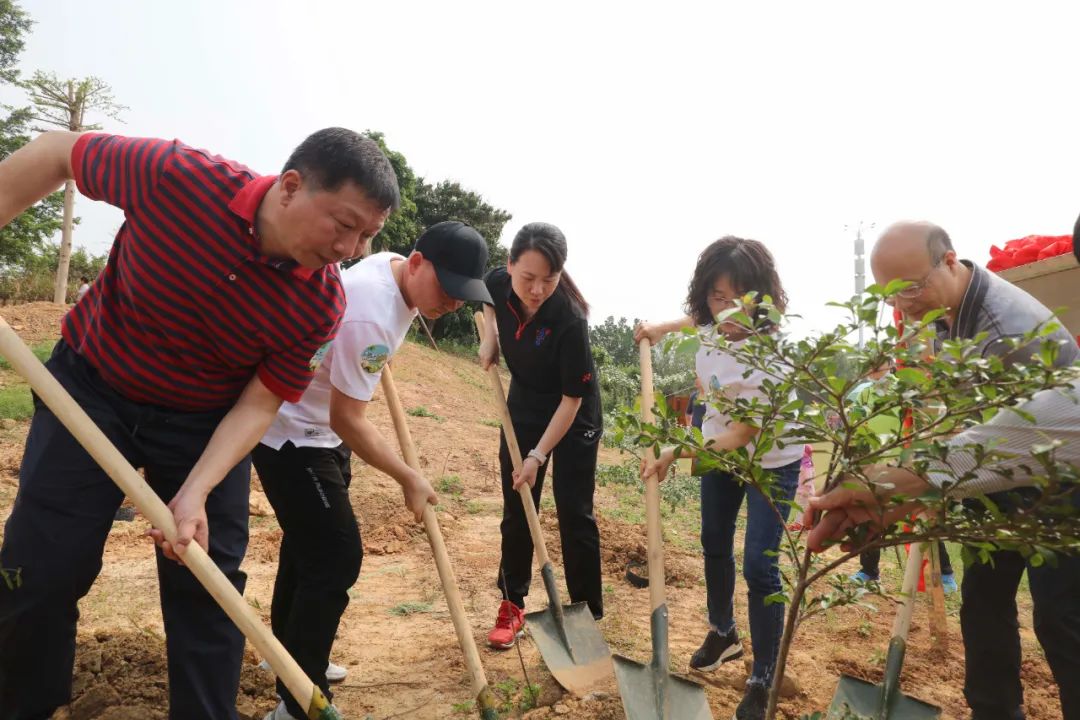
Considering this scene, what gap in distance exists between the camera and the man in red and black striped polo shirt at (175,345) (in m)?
1.82

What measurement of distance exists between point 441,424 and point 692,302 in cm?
947

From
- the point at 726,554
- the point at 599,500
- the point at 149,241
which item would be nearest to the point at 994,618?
the point at 726,554

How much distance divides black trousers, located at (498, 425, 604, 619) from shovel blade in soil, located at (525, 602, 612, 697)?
0.26 metres

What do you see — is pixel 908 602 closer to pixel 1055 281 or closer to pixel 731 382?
pixel 731 382

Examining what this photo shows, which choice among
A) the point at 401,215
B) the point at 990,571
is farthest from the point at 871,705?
the point at 401,215

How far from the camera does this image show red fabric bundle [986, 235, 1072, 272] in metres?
4.00

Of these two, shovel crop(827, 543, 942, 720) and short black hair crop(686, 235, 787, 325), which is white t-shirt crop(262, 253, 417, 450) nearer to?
short black hair crop(686, 235, 787, 325)

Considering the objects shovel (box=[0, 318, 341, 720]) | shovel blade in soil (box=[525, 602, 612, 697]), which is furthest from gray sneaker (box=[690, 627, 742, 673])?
shovel (box=[0, 318, 341, 720])

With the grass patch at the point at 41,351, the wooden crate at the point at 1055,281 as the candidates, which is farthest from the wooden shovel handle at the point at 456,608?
the grass patch at the point at 41,351

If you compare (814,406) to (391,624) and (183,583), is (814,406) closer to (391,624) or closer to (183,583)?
(183,583)

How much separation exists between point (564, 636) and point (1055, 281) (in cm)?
315

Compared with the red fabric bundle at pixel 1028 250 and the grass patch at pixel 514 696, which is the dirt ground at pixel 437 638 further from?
the red fabric bundle at pixel 1028 250

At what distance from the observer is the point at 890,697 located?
7.55 feet

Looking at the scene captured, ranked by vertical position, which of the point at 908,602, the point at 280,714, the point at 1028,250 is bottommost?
the point at 280,714
